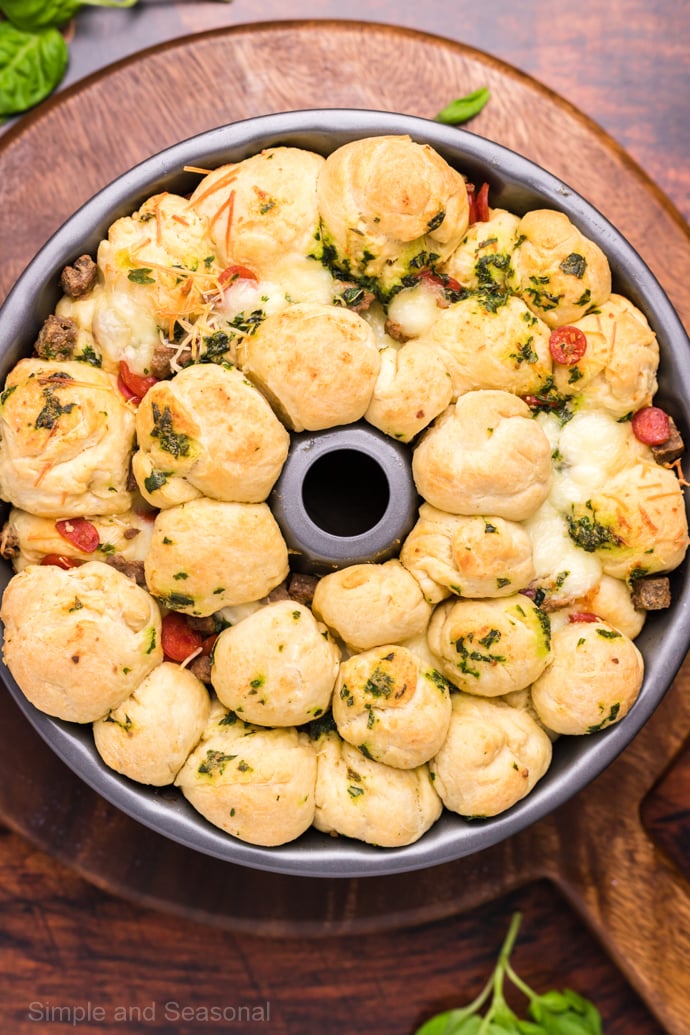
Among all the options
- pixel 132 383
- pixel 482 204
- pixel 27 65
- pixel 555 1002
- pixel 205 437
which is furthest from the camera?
pixel 555 1002

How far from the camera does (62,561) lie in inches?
131

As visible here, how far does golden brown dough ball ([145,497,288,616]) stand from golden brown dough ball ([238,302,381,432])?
38 cm

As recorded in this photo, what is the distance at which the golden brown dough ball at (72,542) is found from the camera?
10.8ft

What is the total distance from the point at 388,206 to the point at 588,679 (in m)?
1.64

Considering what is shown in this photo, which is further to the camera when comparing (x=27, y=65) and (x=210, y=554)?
(x=27, y=65)

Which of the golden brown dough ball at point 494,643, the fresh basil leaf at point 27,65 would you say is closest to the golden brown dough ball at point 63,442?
the golden brown dough ball at point 494,643

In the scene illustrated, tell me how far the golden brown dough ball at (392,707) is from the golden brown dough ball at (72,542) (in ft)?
2.72

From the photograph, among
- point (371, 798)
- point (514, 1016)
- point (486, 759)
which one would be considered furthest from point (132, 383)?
point (514, 1016)

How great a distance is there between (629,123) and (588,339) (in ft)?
5.47

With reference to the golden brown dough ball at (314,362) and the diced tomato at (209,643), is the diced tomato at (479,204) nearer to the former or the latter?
the golden brown dough ball at (314,362)

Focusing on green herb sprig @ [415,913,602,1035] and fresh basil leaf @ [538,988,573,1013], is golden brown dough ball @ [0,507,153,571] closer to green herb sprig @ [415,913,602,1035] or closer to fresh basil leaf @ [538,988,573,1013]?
green herb sprig @ [415,913,602,1035]

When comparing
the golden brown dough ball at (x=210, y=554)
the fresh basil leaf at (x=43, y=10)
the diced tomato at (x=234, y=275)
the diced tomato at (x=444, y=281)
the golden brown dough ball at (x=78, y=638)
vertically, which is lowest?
the golden brown dough ball at (x=78, y=638)

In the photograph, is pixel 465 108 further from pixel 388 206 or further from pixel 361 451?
pixel 361 451

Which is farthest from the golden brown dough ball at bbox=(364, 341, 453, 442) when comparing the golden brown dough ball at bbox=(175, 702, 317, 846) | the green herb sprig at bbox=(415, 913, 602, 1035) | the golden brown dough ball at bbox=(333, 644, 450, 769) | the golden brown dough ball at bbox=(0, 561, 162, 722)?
the green herb sprig at bbox=(415, 913, 602, 1035)
